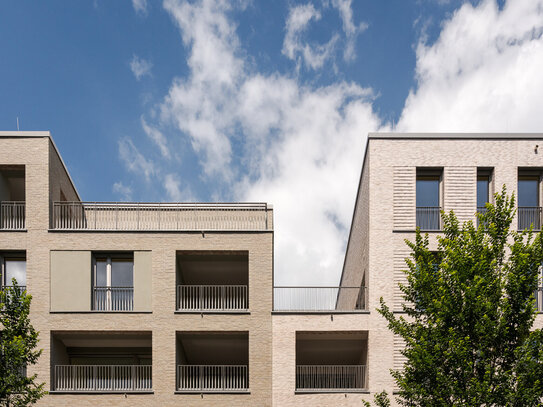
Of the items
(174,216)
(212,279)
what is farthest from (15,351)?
(212,279)

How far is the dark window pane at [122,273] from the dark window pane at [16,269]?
3.68m

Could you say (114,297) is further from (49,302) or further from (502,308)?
(502,308)

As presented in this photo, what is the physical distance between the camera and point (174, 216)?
20.8 metres

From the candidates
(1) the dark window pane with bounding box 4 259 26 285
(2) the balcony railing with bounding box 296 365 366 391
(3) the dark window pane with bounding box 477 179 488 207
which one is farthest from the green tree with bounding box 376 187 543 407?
(1) the dark window pane with bounding box 4 259 26 285

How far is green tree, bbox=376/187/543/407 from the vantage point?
11.6 meters

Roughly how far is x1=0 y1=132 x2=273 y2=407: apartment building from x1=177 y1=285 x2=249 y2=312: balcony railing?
3.4 inches

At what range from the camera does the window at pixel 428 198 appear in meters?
19.3

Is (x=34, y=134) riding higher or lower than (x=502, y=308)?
higher

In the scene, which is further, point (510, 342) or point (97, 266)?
point (97, 266)

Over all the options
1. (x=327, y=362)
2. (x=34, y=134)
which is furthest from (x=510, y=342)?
(x=34, y=134)

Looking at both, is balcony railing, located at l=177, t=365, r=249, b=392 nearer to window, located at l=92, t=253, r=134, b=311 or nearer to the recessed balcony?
window, located at l=92, t=253, r=134, b=311

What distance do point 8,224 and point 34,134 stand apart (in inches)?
158

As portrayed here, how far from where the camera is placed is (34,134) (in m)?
19.6

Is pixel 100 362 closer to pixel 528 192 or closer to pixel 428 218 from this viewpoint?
pixel 428 218
